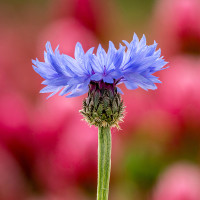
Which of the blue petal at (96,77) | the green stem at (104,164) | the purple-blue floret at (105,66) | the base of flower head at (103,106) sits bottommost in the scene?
the green stem at (104,164)

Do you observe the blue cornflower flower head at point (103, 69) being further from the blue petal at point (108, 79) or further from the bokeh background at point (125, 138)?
the bokeh background at point (125, 138)

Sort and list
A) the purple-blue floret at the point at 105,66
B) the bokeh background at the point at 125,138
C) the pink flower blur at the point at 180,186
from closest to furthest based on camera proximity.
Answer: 1. the purple-blue floret at the point at 105,66
2. the pink flower blur at the point at 180,186
3. the bokeh background at the point at 125,138

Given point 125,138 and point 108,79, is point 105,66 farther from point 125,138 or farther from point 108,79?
point 125,138

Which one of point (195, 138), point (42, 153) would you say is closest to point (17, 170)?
point (42, 153)

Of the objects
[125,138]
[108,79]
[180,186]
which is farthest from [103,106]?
[125,138]

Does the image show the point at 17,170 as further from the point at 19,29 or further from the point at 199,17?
the point at 19,29

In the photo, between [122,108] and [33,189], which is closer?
[122,108]

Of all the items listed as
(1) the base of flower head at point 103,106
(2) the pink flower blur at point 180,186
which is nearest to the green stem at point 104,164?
(1) the base of flower head at point 103,106

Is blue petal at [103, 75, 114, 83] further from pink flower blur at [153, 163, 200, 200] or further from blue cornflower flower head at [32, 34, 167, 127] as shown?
pink flower blur at [153, 163, 200, 200]
